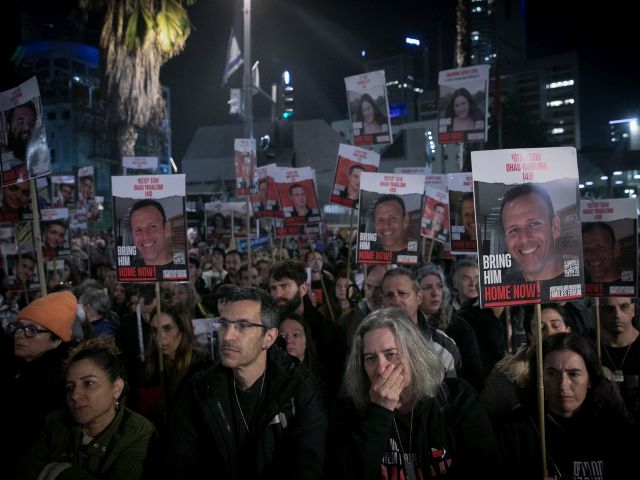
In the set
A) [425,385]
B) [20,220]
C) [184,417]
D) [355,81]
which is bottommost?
[184,417]

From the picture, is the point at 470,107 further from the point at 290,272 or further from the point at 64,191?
the point at 64,191

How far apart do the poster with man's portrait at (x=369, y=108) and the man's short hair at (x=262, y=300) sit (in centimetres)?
679

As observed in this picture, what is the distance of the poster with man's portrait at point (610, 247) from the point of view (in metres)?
5.18

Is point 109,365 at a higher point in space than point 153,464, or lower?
higher

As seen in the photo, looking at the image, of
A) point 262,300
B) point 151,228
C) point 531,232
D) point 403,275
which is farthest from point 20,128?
point 531,232

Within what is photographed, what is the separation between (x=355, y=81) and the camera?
33.3ft

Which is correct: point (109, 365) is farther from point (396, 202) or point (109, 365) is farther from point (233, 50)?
point (233, 50)

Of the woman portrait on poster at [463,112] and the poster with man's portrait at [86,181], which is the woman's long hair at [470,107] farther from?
the poster with man's portrait at [86,181]

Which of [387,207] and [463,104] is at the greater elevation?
[463,104]

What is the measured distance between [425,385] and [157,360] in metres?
2.86

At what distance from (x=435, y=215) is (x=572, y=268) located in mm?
7455

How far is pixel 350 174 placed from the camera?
9.45 m

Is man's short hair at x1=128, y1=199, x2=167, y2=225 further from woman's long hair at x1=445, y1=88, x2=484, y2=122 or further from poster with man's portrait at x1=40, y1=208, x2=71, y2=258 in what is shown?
woman's long hair at x1=445, y1=88, x2=484, y2=122

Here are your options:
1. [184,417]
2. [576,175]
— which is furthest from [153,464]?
[576,175]
